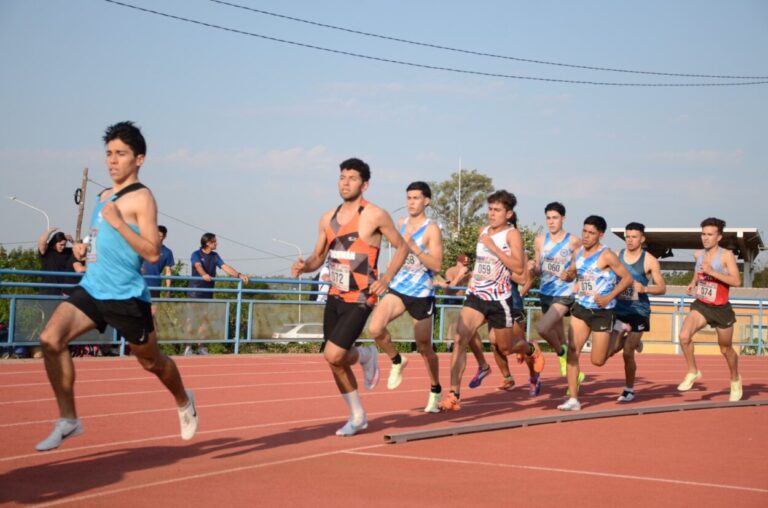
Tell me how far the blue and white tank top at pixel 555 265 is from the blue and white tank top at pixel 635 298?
640 millimetres

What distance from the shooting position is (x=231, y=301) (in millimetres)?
18438

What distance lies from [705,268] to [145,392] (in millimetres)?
6911

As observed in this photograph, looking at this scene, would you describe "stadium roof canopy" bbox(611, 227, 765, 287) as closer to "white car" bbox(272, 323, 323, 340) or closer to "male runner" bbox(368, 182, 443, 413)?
"white car" bbox(272, 323, 323, 340)

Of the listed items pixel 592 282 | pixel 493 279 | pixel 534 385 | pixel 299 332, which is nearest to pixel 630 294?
pixel 592 282

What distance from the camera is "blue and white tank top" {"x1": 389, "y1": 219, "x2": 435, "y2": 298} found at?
1057 centimetres

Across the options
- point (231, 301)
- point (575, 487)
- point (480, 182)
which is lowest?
point (575, 487)

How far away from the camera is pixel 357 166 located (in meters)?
8.38

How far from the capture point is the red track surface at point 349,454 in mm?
5969

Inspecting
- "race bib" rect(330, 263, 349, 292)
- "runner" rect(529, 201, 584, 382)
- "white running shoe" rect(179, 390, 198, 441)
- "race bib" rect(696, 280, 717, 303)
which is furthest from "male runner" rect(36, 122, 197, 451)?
"race bib" rect(696, 280, 717, 303)

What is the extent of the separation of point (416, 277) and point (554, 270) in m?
2.67

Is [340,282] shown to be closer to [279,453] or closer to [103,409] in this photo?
[279,453]

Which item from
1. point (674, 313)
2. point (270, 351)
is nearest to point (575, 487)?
point (270, 351)

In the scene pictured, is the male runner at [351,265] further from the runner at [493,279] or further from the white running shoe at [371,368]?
the runner at [493,279]

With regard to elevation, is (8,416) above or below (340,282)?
below
